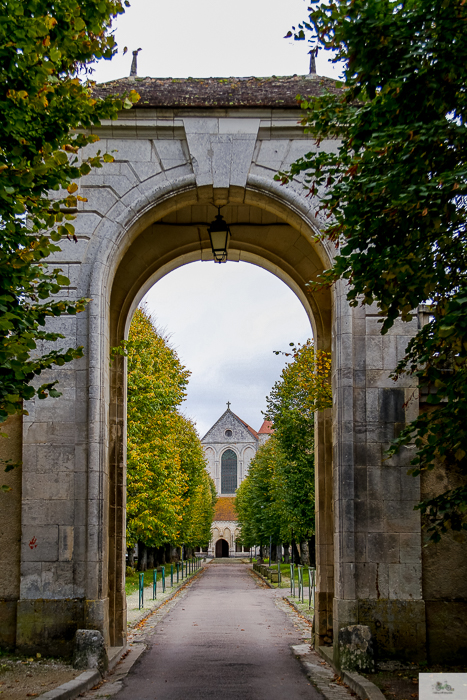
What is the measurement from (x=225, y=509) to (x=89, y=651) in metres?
87.9

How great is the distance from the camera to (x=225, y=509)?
3782 inches

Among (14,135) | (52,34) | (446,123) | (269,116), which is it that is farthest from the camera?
(269,116)

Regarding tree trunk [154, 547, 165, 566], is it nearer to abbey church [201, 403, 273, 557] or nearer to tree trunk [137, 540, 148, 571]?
tree trunk [137, 540, 148, 571]

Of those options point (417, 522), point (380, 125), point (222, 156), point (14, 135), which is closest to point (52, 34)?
point (14, 135)

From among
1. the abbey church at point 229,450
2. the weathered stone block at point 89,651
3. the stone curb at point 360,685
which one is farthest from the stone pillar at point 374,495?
the abbey church at point 229,450

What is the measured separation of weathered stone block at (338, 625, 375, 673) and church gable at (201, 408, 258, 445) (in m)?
94.6

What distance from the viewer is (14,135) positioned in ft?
21.0

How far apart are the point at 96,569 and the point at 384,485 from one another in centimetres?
400

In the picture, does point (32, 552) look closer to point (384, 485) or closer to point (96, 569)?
point (96, 569)

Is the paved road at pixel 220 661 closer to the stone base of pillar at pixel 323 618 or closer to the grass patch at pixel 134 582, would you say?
the stone base of pillar at pixel 323 618

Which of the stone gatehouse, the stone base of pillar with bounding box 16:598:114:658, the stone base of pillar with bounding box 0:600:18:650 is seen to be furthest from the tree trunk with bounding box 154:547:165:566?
the stone base of pillar with bounding box 16:598:114:658

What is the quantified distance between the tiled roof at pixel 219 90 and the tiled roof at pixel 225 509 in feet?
279

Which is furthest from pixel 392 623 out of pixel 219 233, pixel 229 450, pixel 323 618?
pixel 229 450

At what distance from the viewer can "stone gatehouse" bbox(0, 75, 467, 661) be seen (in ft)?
33.0
